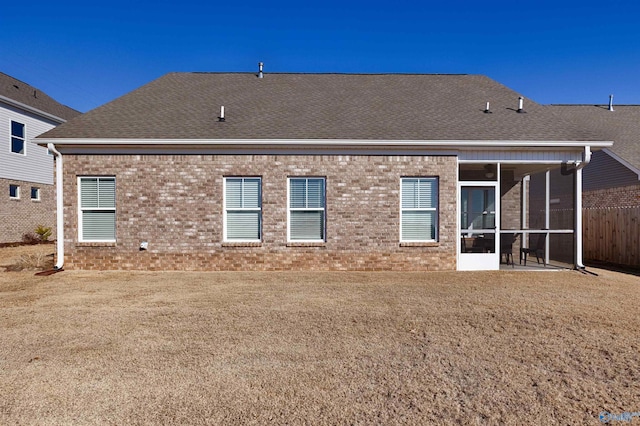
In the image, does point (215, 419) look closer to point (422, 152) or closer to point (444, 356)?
point (444, 356)

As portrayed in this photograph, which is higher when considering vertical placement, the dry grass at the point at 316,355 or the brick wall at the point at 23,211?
the brick wall at the point at 23,211

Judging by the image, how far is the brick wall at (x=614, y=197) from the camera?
16.2 metres

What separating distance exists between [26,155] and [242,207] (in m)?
16.3

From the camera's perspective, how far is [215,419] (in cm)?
300

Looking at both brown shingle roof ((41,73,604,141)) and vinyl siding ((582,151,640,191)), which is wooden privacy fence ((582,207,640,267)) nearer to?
brown shingle roof ((41,73,604,141))

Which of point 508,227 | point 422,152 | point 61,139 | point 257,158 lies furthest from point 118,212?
point 508,227

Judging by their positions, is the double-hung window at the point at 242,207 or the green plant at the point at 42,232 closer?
the double-hung window at the point at 242,207

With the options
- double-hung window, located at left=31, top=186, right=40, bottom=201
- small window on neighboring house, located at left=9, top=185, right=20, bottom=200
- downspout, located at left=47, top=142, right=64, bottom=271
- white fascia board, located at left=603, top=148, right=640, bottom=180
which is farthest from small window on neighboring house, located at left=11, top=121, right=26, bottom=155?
white fascia board, located at left=603, top=148, right=640, bottom=180

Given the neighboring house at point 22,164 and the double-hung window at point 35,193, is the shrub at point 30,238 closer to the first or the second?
the neighboring house at point 22,164

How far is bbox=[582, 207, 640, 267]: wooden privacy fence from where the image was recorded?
1167 cm

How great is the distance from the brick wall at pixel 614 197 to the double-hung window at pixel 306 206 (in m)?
14.7

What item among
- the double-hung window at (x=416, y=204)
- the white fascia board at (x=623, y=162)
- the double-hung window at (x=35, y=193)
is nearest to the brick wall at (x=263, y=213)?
the double-hung window at (x=416, y=204)

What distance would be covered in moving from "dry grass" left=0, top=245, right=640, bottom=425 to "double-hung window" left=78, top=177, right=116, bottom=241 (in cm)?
255

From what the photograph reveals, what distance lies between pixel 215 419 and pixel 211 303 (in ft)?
12.8
